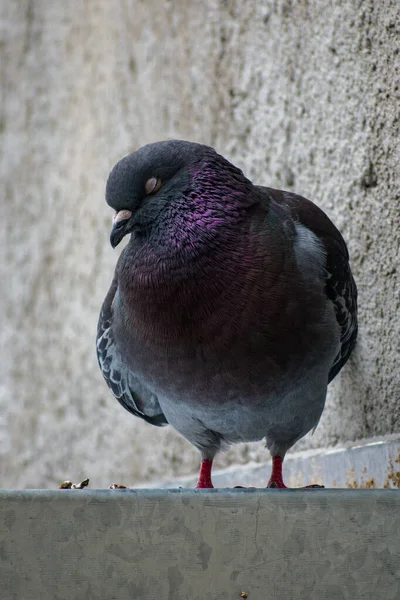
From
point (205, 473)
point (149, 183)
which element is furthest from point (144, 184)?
point (205, 473)

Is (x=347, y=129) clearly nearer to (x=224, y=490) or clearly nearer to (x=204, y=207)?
(x=204, y=207)

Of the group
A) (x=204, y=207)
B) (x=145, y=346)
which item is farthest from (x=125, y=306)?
(x=204, y=207)

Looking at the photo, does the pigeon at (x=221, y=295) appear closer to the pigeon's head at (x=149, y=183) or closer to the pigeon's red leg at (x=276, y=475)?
the pigeon's head at (x=149, y=183)

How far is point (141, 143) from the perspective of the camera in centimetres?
450

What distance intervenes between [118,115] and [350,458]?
2.73 m

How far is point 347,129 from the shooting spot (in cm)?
281

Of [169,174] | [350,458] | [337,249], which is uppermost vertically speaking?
[169,174]

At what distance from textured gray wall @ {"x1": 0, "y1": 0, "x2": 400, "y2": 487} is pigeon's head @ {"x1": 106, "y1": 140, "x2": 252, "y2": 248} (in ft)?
2.07

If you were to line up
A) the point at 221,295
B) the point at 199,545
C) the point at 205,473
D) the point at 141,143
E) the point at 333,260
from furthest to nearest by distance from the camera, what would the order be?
1. the point at 141,143
2. the point at 205,473
3. the point at 333,260
4. the point at 221,295
5. the point at 199,545

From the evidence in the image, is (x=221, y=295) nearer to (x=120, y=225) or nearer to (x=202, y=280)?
(x=202, y=280)

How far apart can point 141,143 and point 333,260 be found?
92.7 inches

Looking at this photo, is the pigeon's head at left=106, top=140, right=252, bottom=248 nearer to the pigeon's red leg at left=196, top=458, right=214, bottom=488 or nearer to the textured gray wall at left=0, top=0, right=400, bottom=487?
the textured gray wall at left=0, top=0, right=400, bottom=487

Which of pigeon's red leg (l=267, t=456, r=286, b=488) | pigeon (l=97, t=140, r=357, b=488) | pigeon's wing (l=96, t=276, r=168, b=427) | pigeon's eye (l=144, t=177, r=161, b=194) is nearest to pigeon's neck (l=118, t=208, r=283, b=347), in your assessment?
pigeon (l=97, t=140, r=357, b=488)

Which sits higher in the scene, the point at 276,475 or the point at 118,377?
the point at 118,377
